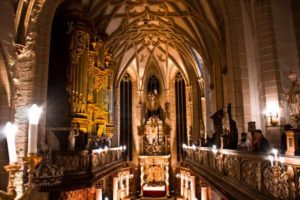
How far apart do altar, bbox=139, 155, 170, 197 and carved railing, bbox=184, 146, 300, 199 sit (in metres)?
13.2

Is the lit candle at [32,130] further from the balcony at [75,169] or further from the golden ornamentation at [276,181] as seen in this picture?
the balcony at [75,169]

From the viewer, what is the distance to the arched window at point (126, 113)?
868 inches

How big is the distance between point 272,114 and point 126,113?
16.3m

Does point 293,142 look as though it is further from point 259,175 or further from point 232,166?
point 232,166

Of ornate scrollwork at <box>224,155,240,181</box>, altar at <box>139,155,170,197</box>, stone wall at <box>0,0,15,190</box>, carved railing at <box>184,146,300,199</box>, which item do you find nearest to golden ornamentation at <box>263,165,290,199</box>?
carved railing at <box>184,146,300,199</box>

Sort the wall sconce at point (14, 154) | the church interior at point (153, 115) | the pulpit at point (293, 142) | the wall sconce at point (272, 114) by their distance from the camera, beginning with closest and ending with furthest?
1. the wall sconce at point (14, 154)
2. the pulpit at point (293, 142)
3. the church interior at point (153, 115)
4. the wall sconce at point (272, 114)

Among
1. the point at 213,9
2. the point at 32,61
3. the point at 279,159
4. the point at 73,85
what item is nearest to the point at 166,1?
the point at 213,9

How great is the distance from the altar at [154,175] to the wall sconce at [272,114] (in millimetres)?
13675

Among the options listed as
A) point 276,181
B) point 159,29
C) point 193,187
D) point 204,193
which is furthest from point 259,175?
point 159,29

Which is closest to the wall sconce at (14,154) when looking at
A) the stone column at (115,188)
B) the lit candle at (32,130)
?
the lit candle at (32,130)

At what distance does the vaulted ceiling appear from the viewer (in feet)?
43.6

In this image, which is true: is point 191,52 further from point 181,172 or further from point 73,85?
point 73,85

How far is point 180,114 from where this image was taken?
74.0ft

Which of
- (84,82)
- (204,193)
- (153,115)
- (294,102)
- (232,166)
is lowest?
(204,193)
